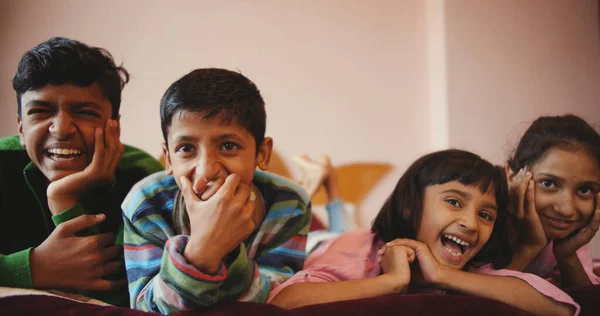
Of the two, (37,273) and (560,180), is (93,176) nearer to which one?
(37,273)

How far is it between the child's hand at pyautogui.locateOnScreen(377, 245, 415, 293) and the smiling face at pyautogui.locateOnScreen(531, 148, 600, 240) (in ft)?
1.20

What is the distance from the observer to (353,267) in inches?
36.1

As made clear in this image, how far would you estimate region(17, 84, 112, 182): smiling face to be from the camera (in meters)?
0.89

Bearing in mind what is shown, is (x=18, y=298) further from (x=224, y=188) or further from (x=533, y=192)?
(x=533, y=192)

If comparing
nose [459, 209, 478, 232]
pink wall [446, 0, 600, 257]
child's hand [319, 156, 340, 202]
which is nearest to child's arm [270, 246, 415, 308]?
nose [459, 209, 478, 232]

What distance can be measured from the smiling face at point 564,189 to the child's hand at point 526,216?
49 mm

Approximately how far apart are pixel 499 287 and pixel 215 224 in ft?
1.67

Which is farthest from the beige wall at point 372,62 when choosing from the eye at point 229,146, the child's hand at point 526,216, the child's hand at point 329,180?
the eye at point 229,146

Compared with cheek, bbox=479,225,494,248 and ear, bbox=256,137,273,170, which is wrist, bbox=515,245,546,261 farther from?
ear, bbox=256,137,273,170

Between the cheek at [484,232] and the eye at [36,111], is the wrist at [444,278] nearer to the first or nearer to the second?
the cheek at [484,232]

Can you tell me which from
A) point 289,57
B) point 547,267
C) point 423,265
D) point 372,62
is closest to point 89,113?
point 423,265

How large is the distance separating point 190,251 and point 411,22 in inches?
78.5

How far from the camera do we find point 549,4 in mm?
2297

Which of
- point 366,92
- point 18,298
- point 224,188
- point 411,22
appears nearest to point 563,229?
point 224,188
